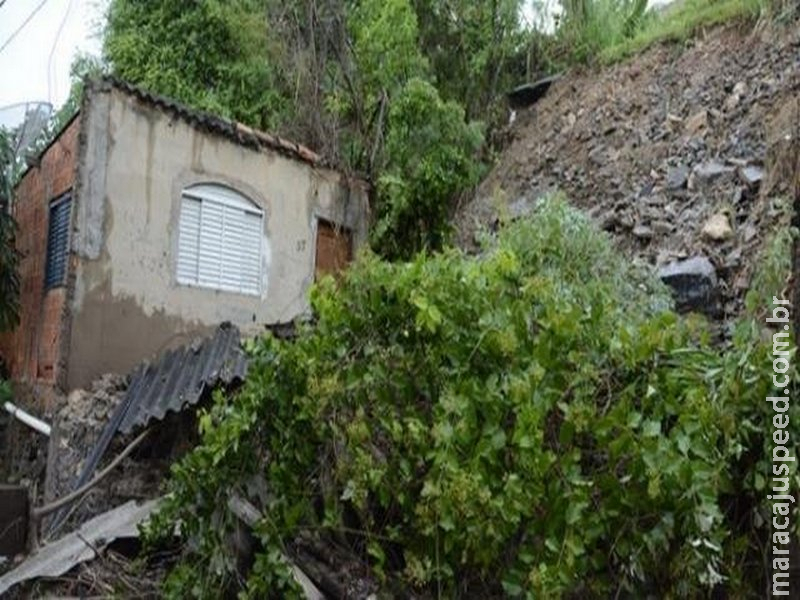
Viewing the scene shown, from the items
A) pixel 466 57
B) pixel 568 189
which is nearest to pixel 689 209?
pixel 568 189

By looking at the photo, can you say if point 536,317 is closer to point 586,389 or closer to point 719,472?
point 586,389

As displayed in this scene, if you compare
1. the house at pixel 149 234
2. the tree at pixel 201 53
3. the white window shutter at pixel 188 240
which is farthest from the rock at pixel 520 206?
the white window shutter at pixel 188 240

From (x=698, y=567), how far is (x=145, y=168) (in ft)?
22.7

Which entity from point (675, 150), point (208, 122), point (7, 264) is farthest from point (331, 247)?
point (675, 150)

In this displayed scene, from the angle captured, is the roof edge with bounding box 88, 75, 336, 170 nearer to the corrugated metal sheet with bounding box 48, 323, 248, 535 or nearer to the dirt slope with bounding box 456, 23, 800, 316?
the dirt slope with bounding box 456, 23, 800, 316

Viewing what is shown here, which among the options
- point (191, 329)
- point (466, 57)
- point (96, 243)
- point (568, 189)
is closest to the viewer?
point (96, 243)

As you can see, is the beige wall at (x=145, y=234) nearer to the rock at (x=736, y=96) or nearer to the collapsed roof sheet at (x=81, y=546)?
the collapsed roof sheet at (x=81, y=546)

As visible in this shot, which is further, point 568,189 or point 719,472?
point 568,189

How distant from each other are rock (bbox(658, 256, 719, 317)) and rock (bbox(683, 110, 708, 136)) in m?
3.15

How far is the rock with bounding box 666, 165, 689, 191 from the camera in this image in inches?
312

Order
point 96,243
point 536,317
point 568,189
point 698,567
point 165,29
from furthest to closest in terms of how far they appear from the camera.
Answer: point 165,29
point 568,189
point 96,243
point 536,317
point 698,567

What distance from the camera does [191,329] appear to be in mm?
7852

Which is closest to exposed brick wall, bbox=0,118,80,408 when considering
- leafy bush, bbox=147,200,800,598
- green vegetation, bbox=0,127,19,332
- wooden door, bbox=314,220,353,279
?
green vegetation, bbox=0,127,19,332

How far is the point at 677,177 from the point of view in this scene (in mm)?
8047
